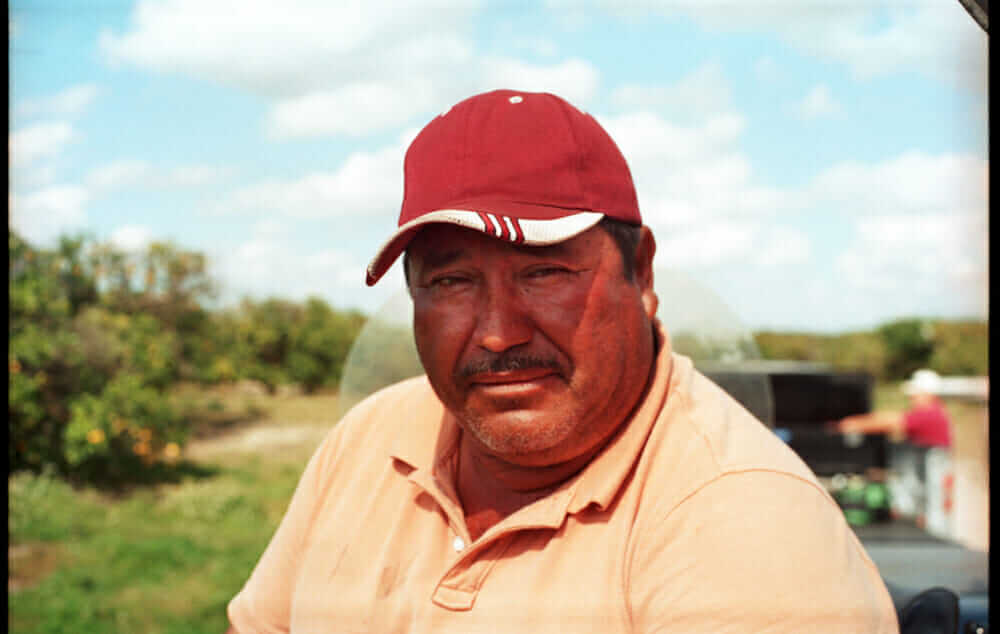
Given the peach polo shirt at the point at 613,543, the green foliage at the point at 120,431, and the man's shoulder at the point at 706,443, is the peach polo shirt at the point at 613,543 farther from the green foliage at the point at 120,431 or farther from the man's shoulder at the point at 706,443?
the green foliage at the point at 120,431

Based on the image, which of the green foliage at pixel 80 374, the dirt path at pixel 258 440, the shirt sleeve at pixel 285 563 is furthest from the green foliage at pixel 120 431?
the shirt sleeve at pixel 285 563

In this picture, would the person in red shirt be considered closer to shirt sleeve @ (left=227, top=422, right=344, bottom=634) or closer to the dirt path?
the dirt path

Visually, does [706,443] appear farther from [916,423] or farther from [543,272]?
[916,423]

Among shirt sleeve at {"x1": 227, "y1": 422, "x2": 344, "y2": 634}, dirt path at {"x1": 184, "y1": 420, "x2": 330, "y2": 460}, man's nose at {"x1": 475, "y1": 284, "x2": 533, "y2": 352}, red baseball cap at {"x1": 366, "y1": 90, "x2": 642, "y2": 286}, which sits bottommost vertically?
dirt path at {"x1": 184, "y1": 420, "x2": 330, "y2": 460}

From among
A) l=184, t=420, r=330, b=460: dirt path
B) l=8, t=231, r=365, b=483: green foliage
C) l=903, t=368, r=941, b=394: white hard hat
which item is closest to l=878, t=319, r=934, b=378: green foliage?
l=903, t=368, r=941, b=394: white hard hat

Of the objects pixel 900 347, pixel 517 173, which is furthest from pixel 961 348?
pixel 900 347

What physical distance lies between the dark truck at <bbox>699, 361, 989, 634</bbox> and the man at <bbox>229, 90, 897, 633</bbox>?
0.35 m

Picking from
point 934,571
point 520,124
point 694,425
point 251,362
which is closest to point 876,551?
point 934,571

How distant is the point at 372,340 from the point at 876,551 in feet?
4.18

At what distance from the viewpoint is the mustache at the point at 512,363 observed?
1.23 m

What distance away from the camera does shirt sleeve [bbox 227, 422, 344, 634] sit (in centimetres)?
157

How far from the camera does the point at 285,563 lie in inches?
62.1

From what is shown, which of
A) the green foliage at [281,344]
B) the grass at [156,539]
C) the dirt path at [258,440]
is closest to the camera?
the green foliage at [281,344]

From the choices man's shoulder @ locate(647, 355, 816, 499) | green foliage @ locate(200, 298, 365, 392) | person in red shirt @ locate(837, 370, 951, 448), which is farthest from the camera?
person in red shirt @ locate(837, 370, 951, 448)
